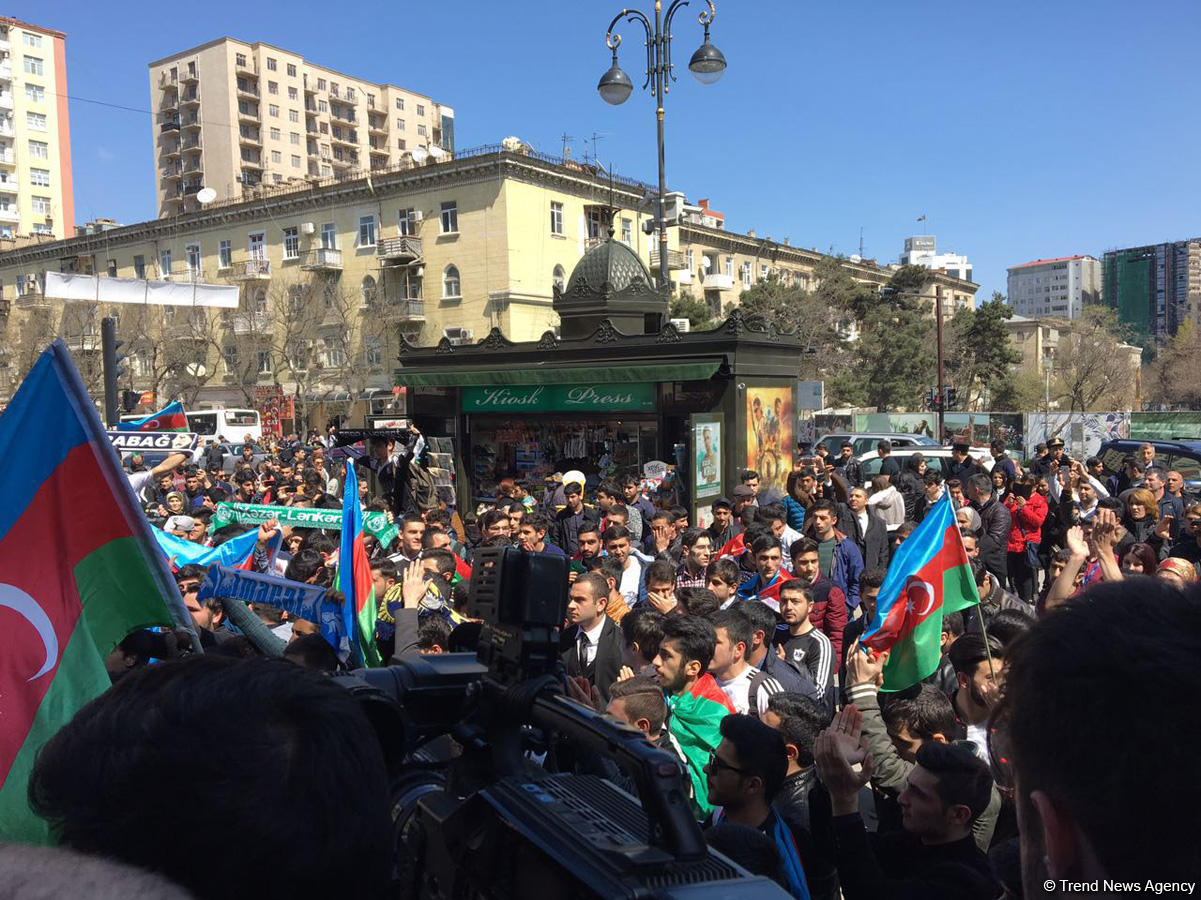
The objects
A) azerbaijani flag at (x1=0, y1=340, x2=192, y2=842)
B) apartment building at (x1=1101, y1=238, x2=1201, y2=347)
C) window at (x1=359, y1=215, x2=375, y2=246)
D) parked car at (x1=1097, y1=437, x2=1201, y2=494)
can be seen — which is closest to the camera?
azerbaijani flag at (x1=0, y1=340, x2=192, y2=842)

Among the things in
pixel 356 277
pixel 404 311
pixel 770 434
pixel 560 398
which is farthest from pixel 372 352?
pixel 770 434

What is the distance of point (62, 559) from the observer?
8.43 ft

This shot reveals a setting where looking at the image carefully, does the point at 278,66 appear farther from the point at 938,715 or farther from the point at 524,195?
the point at 938,715

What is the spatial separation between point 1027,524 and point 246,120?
A: 7299 centimetres

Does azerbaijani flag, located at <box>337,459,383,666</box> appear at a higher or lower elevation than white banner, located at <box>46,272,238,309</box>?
lower

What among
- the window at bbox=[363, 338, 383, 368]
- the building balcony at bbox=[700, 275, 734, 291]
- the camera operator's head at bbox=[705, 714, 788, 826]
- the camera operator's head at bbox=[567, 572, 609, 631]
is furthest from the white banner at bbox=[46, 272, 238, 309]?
the building balcony at bbox=[700, 275, 734, 291]

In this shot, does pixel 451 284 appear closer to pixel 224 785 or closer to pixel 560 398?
pixel 560 398

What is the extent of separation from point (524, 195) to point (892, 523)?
1304 inches

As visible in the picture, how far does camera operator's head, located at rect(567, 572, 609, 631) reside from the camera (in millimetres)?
5582

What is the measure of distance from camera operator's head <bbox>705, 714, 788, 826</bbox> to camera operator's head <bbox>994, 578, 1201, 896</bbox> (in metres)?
2.01

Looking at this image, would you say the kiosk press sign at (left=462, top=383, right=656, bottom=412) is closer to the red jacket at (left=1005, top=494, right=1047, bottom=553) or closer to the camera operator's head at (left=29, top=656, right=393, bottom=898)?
the red jacket at (left=1005, top=494, right=1047, bottom=553)

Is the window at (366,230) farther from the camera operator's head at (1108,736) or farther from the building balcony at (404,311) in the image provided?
the camera operator's head at (1108,736)

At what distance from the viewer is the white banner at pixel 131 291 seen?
11.1 meters

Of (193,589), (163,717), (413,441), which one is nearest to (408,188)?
(413,441)
